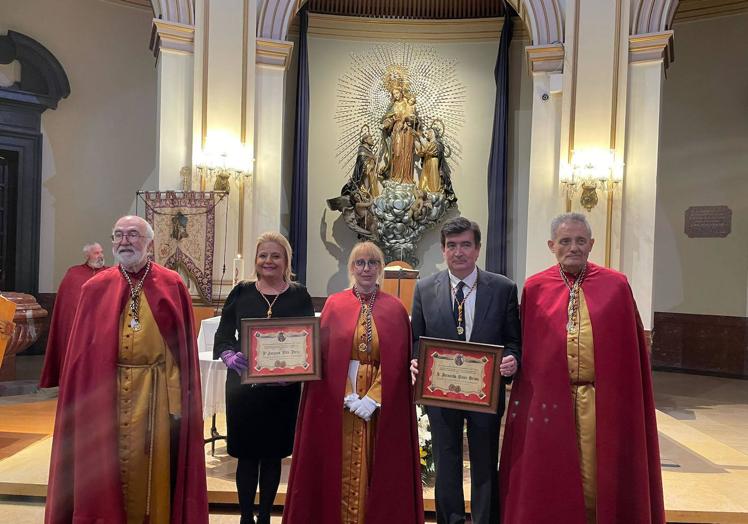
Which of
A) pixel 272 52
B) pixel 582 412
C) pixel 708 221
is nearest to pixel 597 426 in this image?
pixel 582 412

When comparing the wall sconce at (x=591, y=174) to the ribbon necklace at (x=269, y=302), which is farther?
the wall sconce at (x=591, y=174)

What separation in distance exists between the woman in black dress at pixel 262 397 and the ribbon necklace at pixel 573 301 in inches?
50.9

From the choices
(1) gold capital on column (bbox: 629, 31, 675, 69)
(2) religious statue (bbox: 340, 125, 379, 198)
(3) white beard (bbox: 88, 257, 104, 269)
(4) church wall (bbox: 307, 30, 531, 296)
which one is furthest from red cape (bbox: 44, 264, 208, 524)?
(4) church wall (bbox: 307, 30, 531, 296)

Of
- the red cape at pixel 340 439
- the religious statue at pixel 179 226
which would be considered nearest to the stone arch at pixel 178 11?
the religious statue at pixel 179 226

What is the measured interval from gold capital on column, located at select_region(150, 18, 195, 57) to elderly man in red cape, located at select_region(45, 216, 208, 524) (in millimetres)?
5113

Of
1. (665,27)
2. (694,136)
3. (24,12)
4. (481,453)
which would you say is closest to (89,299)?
(481,453)

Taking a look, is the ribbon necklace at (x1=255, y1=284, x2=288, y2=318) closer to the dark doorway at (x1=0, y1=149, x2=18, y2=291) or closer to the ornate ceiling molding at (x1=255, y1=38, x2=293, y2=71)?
the ornate ceiling molding at (x1=255, y1=38, x2=293, y2=71)

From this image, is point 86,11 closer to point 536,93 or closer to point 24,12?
point 24,12

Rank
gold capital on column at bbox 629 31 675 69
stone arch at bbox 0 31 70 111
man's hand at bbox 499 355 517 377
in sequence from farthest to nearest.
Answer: stone arch at bbox 0 31 70 111
gold capital on column at bbox 629 31 675 69
man's hand at bbox 499 355 517 377

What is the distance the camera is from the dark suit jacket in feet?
10.6

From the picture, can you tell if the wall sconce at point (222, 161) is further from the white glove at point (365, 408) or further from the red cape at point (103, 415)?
the white glove at point (365, 408)

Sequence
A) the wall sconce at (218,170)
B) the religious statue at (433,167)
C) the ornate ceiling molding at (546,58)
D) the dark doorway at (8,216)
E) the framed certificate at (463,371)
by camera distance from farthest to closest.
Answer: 1. the religious statue at (433,167)
2. the dark doorway at (8,216)
3. the ornate ceiling molding at (546,58)
4. the wall sconce at (218,170)
5. the framed certificate at (463,371)

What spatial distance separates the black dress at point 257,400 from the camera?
3.24 metres

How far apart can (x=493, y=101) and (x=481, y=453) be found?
826 cm
